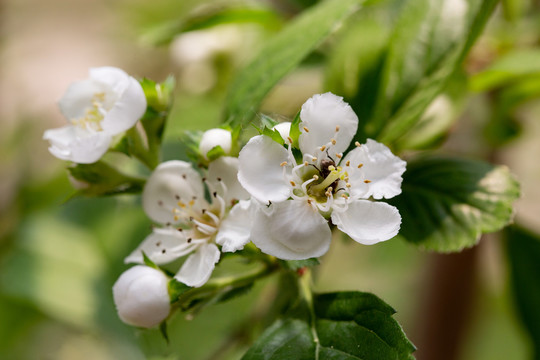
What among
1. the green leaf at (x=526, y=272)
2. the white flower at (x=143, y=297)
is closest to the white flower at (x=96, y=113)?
the white flower at (x=143, y=297)

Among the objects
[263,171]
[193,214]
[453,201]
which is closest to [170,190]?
[193,214]

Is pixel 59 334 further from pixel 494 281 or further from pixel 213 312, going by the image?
pixel 494 281

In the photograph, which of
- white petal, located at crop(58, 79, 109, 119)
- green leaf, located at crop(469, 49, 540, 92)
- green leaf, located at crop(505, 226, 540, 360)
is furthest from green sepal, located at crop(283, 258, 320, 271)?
green leaf, located at crop(505, 226, 540, 360)

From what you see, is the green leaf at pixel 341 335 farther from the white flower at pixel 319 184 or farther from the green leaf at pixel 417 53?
the green leaf at pixel 417 53

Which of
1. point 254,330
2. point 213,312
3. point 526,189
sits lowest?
point 526,189

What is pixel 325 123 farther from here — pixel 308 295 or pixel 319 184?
pixel 308 295

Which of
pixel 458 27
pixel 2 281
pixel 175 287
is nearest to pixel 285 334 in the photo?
pixel 175 287
